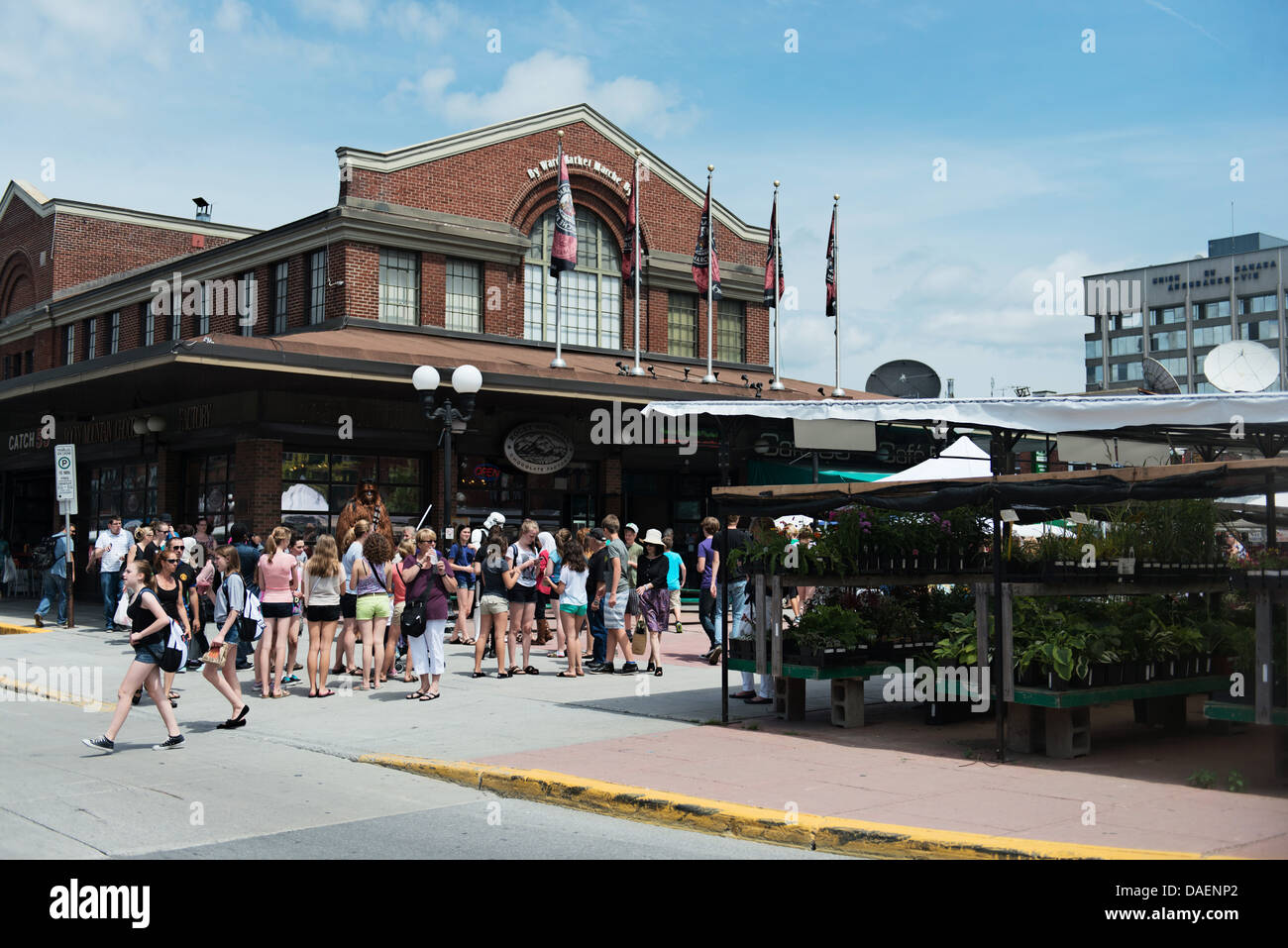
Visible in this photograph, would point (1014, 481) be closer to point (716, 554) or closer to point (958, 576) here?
point (958, 576)

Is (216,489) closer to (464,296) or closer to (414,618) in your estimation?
(464,296)

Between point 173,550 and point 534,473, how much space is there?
1348 cm

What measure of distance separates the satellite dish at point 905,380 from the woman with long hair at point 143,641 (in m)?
15.7

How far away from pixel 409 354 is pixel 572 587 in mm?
8819

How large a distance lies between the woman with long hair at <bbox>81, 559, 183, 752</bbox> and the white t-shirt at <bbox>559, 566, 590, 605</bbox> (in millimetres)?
5588

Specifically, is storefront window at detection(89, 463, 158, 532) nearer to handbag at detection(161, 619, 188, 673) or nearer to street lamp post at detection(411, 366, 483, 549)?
street lamp post at detection(411, 366, 483, 549)

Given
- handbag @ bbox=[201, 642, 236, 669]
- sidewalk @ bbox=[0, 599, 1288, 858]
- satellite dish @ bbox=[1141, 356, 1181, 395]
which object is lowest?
sidewalk @ bbox=[0, 599, 1288, 858]

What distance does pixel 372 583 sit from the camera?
14.4 m

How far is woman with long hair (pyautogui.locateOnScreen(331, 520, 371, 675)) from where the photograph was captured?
14.8m

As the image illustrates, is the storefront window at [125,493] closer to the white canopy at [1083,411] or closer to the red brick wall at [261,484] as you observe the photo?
the red brick wall at [261,484]

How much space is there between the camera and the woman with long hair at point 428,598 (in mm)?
13703

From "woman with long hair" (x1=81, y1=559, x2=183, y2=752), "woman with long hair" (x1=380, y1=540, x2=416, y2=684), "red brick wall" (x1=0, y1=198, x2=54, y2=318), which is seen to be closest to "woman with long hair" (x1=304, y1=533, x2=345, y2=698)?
"woman with long hair" (x1=380, y1=540, x2=416, y2=684)
